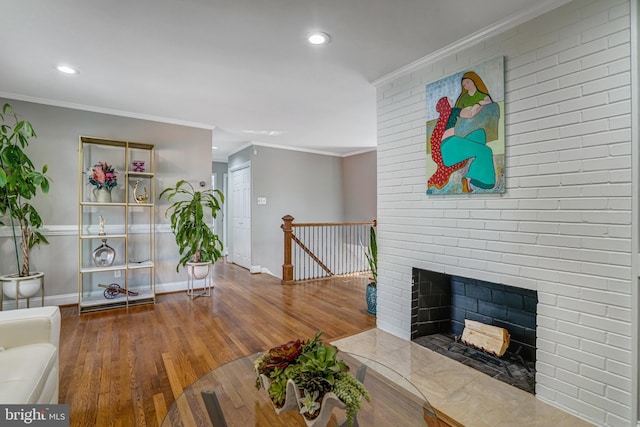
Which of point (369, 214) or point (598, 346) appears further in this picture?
point (369, 214)

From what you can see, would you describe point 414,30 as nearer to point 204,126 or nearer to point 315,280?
point 204,126

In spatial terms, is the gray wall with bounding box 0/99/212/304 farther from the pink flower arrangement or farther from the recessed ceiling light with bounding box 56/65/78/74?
the recessed ceiling light with bounding box 56/65/78/74

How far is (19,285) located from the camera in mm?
3076

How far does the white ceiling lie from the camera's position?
1.97 metres

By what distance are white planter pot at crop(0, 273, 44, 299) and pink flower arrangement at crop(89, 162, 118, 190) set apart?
1161 mm

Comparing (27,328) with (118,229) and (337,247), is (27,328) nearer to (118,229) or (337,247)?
(118,229)

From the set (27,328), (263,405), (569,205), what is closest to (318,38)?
(569,205)

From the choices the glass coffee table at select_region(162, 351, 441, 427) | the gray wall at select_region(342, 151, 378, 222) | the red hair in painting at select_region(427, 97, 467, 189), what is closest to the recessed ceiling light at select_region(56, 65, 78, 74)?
the glass coffee table at select_region(162, 351, 441, 427)

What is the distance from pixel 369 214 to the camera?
6559 mm

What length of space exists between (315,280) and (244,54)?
12.3 feet

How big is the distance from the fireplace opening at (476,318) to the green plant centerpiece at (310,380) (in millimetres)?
1650

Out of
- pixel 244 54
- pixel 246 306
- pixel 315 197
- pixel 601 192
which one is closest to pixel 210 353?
pixel 246 306

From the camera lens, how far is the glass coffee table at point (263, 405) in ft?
4.09

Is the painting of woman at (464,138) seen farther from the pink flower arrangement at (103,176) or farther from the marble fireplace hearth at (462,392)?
the pink flower arrangement at (103,176)
